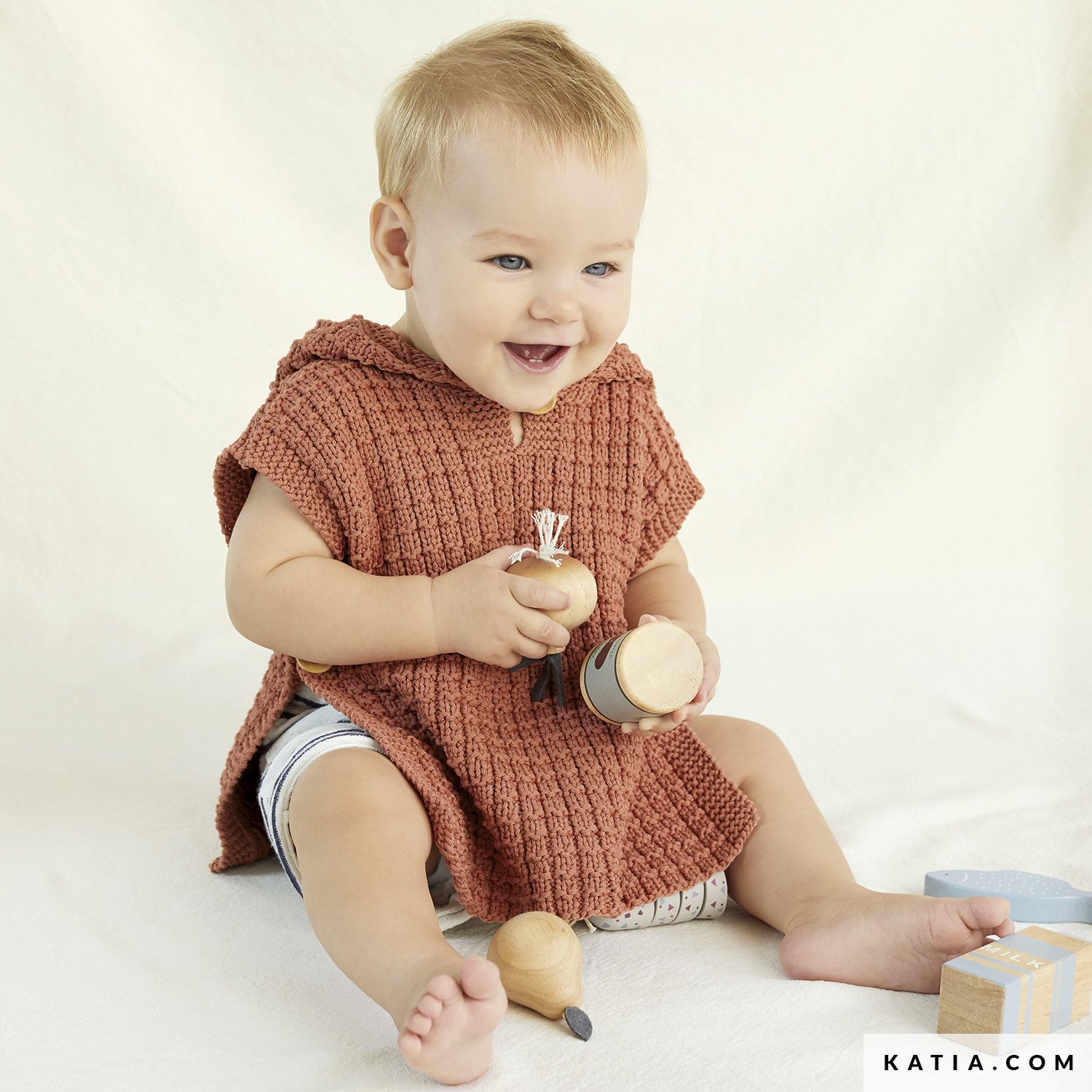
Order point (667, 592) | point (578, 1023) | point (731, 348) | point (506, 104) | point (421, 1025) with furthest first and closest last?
point (731, 348)
point (667, 592)
point (506, 104)
point (578, 1023)
point (421, 1025)

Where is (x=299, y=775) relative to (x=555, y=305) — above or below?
below

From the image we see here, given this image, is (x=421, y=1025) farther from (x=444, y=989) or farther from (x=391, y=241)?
(x=391, y=241)

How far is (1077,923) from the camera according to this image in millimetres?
1148

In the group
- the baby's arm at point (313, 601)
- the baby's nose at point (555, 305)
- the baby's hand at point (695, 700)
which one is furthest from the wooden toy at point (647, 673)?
the baby's nose at point (555, 305)

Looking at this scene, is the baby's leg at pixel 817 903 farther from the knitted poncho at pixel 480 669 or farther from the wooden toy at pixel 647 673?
the wooden toy at pixel 647 673

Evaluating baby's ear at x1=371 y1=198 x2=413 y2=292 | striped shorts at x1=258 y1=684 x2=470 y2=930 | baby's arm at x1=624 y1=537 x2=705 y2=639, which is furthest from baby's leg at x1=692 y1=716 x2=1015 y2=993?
baby's ear at x1=371 y1=198 x2=413 y2=292

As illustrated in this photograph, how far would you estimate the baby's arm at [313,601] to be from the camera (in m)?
1.11

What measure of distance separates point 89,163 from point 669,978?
1.40 meters

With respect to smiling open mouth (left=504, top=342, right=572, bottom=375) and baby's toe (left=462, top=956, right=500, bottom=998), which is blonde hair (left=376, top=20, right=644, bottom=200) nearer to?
smiling open mouth (left=504, top=342, right=572, bottom=375)

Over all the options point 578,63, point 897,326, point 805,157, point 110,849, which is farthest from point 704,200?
point 110,849

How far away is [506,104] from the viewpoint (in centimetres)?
104

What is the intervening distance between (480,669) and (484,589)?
99mm

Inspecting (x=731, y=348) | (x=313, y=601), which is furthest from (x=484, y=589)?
(x=731, y=348)

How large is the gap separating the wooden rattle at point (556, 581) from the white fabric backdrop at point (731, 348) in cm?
38
